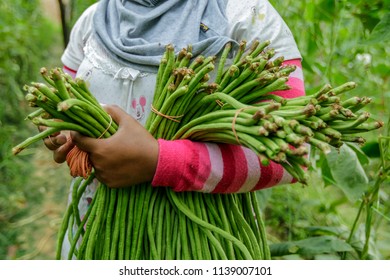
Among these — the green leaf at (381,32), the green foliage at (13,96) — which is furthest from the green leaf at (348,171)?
the green foliage at (13,96)

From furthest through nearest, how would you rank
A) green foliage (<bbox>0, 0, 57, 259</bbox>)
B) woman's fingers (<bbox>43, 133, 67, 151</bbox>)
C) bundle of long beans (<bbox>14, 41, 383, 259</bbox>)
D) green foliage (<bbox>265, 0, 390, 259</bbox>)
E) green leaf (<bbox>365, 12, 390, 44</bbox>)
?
1. green foliage (<bbox>0, 0, 57, 259</bbox>)
2. green foliage (<bbox>265, 0, 390, 259</bbox>)
3. green leaf (<bbox>365, 12, 390, 44</bbox>)
4. woman's fingers (<bbox>43, 133, 67, 151</bbox>)
5. bundle of long beans (<bbox>14, 41, 383, 259</bbox>)

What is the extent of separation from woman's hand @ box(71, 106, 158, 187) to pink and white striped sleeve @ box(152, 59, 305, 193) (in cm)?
2

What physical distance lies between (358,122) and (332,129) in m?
0.04

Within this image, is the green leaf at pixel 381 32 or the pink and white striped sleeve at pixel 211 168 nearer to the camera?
the pink and white striped sleeve at pixel 211 168

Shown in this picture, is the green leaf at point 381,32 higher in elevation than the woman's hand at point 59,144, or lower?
higher

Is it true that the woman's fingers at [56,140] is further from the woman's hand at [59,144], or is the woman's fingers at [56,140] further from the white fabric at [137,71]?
the white fabric at [137,71]

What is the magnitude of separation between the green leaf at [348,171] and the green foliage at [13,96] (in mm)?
1216

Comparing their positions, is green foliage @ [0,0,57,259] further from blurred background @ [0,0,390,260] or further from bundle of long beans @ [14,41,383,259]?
bundle of long beans @ [14,41,383,259]

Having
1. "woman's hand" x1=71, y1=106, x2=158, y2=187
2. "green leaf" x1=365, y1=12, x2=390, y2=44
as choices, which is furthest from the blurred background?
"woman's hand" x1=71, y1=106, x2=158, y2=187

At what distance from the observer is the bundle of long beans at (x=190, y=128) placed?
81 centimetres

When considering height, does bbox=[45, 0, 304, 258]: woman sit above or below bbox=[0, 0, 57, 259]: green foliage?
above

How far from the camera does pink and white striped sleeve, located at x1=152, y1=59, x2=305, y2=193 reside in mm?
903

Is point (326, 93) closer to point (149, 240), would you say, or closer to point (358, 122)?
point (358, 122)

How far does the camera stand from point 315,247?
142cm
